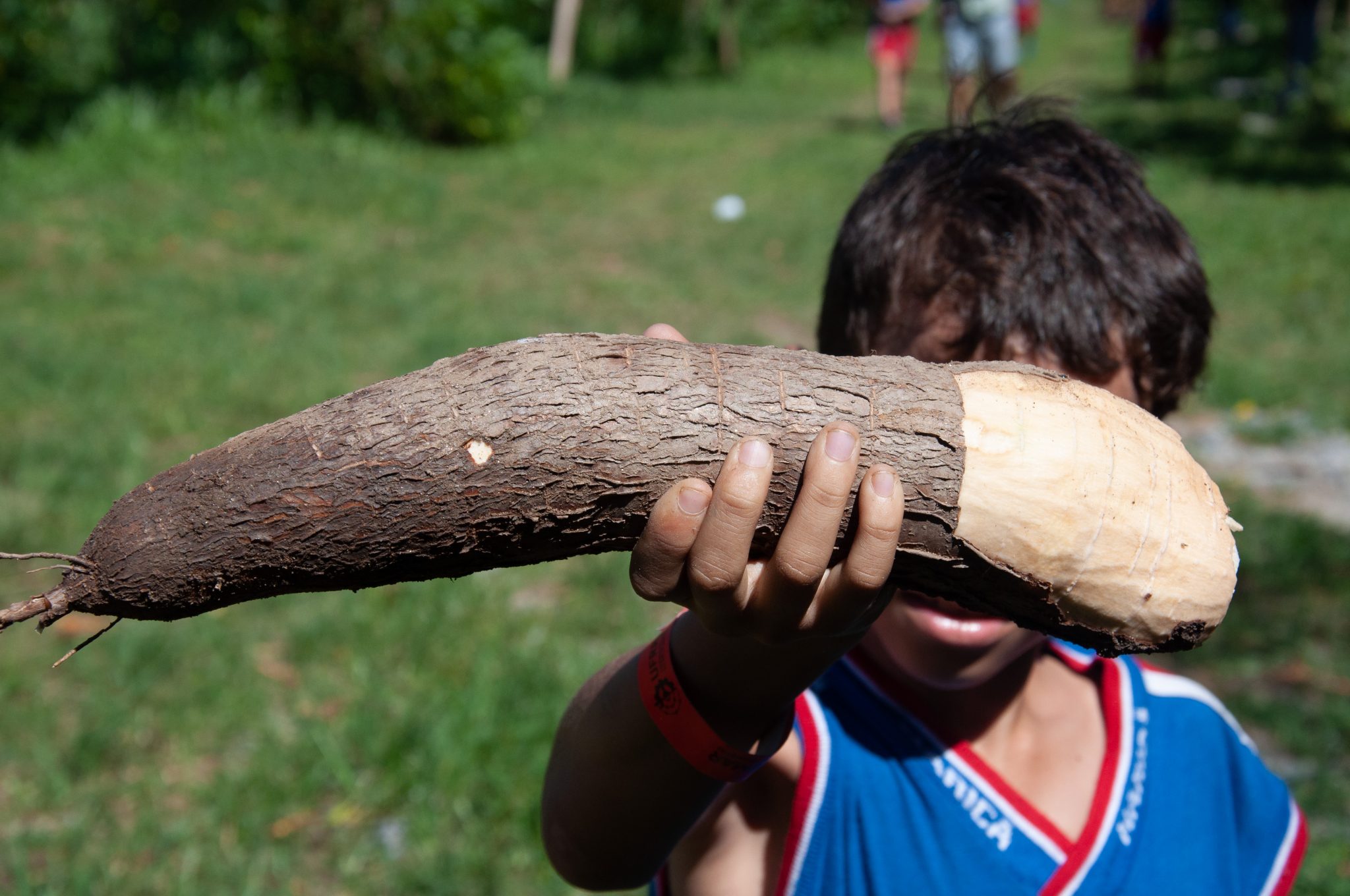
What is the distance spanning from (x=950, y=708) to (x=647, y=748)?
70 centimetres

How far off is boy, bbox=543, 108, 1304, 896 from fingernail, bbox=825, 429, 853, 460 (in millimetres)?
21

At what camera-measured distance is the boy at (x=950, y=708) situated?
5.02ft

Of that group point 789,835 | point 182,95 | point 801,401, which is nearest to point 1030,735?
point 789,835

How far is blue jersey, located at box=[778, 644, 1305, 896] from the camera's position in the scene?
1.81m

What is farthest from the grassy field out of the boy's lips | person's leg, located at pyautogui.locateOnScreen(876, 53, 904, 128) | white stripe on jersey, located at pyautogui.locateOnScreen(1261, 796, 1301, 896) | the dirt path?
the boy's lips

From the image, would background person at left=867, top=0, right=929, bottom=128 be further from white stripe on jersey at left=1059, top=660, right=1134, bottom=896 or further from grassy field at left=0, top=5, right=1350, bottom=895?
white stripe on jersey at left=1059, top=660, right=1134, bottom=896

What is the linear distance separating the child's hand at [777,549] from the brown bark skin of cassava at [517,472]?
0.07 m

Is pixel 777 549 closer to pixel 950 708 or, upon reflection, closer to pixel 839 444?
pixel 839 444

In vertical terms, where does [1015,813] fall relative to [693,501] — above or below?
below

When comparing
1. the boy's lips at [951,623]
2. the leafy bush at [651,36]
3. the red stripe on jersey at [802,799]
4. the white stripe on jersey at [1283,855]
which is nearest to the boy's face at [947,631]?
the boy's lips at [951,623]

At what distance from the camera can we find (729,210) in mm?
9844

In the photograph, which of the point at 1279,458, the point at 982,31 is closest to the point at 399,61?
the point at 982,31

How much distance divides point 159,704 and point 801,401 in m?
2.89

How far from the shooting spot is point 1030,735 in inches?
80.6
